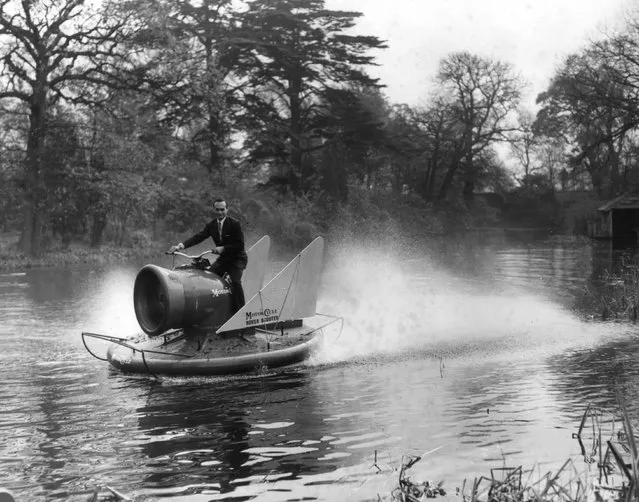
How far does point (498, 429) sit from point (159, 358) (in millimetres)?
6094

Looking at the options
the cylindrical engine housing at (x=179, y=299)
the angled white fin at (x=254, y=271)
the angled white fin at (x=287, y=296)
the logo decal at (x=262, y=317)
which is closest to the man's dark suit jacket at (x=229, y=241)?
the cylindrical engine housing at (x=179, y=299)

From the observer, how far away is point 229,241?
46.8ft

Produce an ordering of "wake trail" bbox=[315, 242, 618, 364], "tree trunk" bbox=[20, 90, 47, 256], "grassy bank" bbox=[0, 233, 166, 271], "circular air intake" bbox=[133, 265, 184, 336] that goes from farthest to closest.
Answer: "tree trunk" bbox=[20, 90, 47, 256] < "grassy bank" bbox=[0, 233, 166, 271] < "wake trail" bbox=[315, 242, 618, 364] < "circular air intake" bbox=[133, 265, 184, 336]

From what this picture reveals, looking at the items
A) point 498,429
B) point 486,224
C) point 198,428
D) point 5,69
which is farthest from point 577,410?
point 486,224

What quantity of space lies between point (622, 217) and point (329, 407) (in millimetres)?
53969

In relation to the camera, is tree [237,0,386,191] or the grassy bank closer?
the grassy bank

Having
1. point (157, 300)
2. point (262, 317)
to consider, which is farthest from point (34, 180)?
point (262, 317)

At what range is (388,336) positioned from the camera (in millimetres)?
18438

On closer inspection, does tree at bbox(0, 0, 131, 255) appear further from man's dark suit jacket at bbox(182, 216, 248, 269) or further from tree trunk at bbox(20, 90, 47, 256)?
man's dark suit jacket at bbox(182, 216, 248, 269)

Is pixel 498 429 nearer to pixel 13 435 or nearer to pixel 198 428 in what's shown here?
pixel 198 428

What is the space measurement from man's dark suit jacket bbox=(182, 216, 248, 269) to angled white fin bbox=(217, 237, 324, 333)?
72cm

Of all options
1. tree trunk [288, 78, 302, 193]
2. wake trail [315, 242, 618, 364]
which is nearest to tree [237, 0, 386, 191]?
tree trunk [288, 78, 302, 193]

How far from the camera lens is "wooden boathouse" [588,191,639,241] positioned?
5862cm

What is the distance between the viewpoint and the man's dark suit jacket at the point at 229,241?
560 inches
